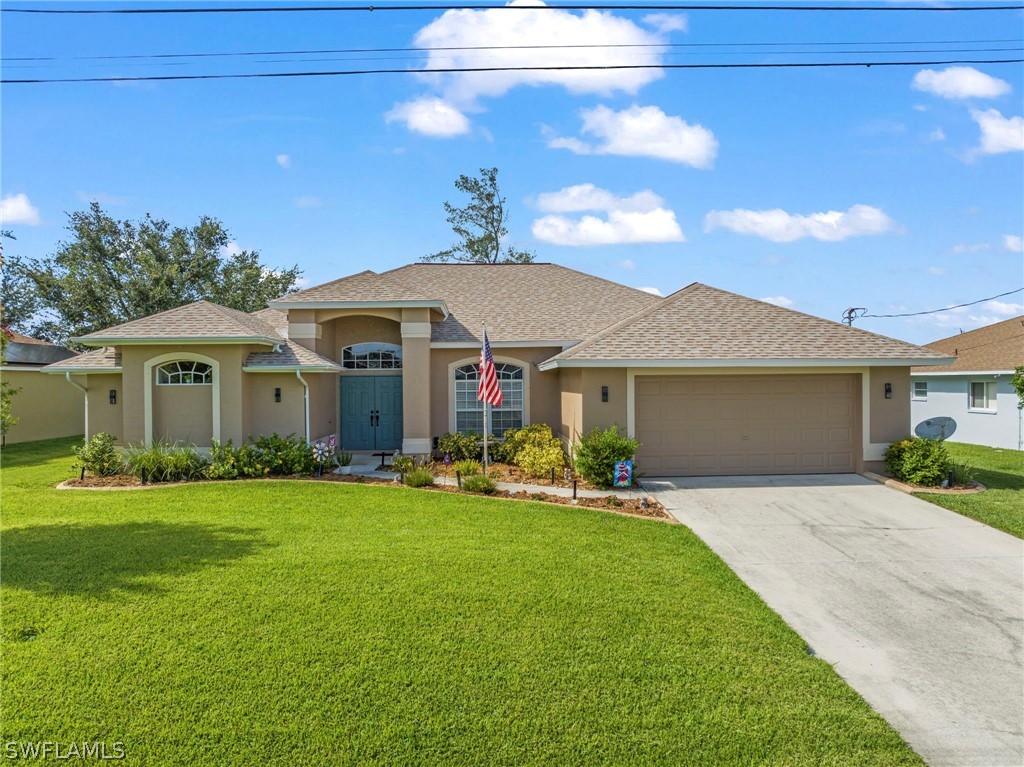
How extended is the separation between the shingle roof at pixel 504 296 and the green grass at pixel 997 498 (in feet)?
27.9

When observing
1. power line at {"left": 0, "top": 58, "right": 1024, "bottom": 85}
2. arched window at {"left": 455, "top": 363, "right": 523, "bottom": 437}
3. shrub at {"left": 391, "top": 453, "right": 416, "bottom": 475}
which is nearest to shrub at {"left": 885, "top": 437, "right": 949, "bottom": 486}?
power line at {"left": 0, "top": 58, "right": 1024, "bottom": 85}

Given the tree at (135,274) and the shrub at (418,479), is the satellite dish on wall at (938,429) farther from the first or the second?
the tree at (135,274)

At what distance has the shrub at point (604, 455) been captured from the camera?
1100 cm

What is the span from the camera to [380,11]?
6816 millimetres

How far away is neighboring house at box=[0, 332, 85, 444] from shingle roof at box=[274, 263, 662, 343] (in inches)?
490

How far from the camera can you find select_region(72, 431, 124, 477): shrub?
12.3 meters

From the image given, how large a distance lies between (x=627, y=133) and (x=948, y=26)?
4439 millimetres

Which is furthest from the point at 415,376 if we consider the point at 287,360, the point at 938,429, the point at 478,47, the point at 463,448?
the point at 938,429

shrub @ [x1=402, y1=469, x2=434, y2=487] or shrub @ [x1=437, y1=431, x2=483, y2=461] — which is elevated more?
shrub @ [x1=437, y1=431, x2=483, y2=461]

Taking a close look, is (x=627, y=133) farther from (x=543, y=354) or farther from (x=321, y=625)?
(x=321, y=625)

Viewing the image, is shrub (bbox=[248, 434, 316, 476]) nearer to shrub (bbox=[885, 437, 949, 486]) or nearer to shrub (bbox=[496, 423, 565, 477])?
shrub (bbox=[496, 423, 565, 477])

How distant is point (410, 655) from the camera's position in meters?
4.42

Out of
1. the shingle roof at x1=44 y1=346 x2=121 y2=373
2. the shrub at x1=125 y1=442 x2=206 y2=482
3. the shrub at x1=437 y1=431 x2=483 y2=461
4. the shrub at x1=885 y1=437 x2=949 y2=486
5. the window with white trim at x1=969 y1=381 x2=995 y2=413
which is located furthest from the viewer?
the window with white trim at x1=969 y1=381 x2=995 y2=413

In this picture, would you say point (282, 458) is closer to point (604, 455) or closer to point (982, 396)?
point (604, 455)
